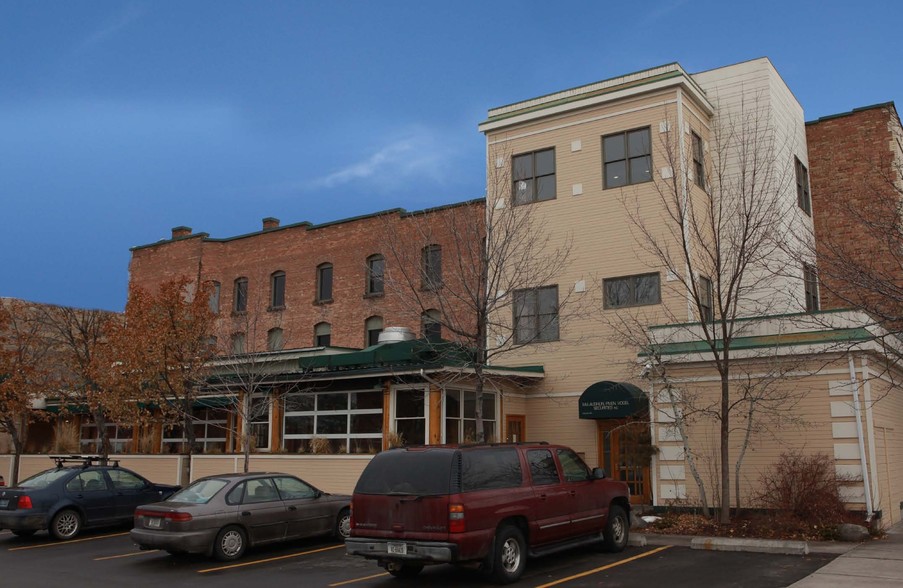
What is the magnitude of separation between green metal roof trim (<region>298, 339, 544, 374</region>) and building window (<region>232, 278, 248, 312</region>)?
14834mm

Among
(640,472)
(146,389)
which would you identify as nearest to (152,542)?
(146,389)

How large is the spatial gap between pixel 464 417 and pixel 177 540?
403 inches

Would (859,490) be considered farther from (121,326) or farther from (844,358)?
(121,326)

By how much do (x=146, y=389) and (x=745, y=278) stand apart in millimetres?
17818

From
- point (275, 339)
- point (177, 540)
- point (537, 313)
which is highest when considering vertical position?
point (275, 339)

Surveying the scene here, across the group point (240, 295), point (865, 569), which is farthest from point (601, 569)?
point (240, 295)

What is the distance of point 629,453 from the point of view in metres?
19.8

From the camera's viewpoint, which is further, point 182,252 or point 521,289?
point 182,252

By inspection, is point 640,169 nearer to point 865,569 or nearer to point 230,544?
point 865,569

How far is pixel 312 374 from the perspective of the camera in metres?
23.2

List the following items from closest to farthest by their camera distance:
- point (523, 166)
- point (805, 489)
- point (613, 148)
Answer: point (805, 489)
point (613, 148)
point (523, 166)

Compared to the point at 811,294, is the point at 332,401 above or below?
below

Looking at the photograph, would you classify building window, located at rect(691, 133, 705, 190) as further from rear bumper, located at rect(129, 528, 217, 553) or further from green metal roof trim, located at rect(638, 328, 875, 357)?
rear bumper, located at rect(129, 528, 217, 553)

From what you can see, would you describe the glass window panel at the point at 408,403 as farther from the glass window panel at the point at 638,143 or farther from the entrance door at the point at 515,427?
the glass window panel at the point at 638,143
